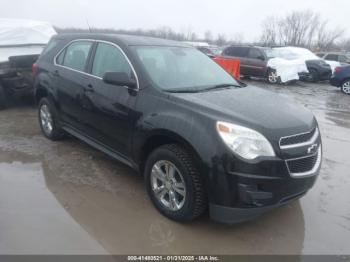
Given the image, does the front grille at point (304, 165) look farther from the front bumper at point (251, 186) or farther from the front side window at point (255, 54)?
the front side window at point (255, 54)

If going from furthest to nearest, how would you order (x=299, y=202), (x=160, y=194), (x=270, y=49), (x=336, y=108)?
(x=270, y=49), (x=336, y=108), (x=299, y=202), (x=160, y=194)

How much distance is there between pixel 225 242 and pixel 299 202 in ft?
4.20

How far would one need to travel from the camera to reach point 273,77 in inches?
627

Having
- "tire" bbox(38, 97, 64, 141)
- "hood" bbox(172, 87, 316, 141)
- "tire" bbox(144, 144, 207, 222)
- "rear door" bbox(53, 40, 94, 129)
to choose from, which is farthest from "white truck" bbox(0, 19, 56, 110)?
"hood" bbox(172, 87, 316, 141)

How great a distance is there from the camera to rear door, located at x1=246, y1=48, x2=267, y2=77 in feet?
52.9

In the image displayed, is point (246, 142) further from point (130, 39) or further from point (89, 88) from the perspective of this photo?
point (89, 88)

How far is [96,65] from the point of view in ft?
14.8

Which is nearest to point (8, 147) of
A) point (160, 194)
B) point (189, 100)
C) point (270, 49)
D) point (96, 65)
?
point (96, 65)

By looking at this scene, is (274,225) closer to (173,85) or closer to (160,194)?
(160,194)

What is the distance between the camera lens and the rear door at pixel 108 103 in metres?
3.88

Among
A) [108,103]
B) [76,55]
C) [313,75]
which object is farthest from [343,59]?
[108,103]

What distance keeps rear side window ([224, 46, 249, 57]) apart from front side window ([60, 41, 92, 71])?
515 inches

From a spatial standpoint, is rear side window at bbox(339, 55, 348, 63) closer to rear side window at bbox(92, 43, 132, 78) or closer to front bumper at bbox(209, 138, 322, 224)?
rear side window at bbox(92, 43, 132, 78)

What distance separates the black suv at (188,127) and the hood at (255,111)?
1cm
